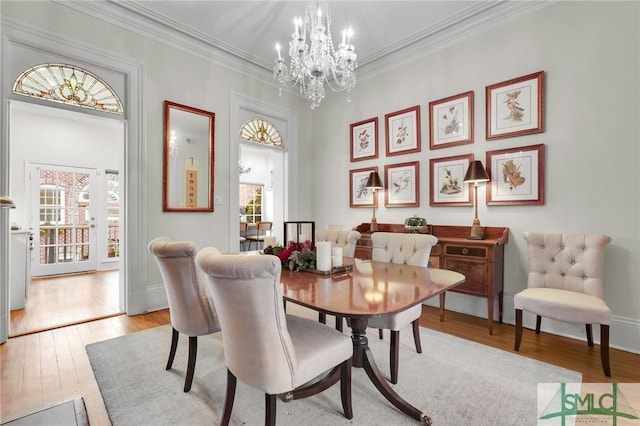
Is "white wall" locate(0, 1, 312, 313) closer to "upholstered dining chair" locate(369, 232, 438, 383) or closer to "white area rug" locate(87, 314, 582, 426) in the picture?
"white area rug" locate(87, 314, 582, 426)

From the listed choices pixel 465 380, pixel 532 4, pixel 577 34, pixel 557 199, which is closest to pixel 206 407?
pixel 465 380

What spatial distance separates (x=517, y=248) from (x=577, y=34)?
6.51 feet

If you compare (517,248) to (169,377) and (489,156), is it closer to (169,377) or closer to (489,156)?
(489,156)

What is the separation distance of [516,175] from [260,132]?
3.36m

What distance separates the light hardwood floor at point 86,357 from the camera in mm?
1780

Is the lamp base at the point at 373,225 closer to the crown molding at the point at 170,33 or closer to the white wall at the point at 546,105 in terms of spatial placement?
the white wall at the point at 546,105

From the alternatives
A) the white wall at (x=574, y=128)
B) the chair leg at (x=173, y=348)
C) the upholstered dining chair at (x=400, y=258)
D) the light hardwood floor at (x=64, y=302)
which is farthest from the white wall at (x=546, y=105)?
the chair leg at (x=173, y=348)

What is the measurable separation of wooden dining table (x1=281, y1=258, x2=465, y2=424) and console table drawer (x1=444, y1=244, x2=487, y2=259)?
1.16 meters

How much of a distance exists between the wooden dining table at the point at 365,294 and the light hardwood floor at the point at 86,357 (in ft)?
3.13

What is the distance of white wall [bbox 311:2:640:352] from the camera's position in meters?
2.41

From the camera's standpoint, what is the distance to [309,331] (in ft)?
5.10

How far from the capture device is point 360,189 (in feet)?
14.1

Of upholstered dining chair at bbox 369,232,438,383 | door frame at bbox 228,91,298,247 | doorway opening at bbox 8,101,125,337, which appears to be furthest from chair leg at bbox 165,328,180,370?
doorway opening at bbox 8,101,125,337

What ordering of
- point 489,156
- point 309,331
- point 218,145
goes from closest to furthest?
point 309,331, point 489,156, point 218,145
